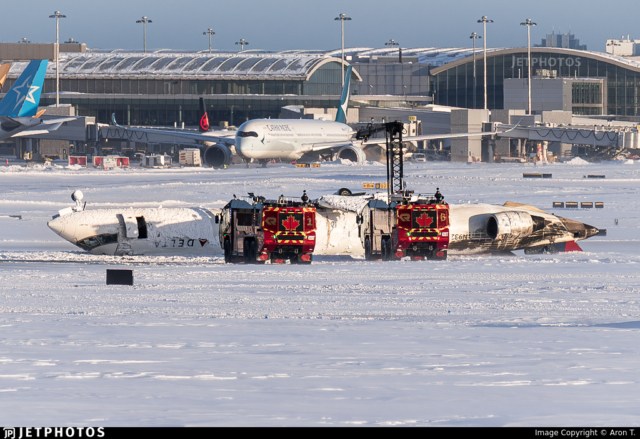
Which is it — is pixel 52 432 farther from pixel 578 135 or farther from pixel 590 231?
pixel 578 135

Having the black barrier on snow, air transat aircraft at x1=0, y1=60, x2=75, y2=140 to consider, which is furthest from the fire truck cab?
air transat aircraft at x1=0, y1=60, x2=75, y2=140

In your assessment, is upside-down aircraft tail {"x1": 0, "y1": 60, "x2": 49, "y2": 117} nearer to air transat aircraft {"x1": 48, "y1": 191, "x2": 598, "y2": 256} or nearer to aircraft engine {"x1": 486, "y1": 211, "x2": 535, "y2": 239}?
air transat aircraft {"x1": 48, "y1": 191, "x2": 598, "y2": 256}

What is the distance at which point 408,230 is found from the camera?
4134 centimetres

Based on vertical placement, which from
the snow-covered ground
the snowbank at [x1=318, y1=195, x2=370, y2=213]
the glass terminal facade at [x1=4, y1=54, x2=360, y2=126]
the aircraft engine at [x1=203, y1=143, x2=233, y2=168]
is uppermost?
the glass terminal facade at [x1=4, y1=54, x2=360, y2=126]

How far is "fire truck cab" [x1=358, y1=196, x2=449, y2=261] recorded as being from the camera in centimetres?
4128

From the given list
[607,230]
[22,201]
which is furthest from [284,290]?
Answer: [22,201]

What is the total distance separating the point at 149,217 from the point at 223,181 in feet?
119

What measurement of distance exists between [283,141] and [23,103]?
28.8 meters

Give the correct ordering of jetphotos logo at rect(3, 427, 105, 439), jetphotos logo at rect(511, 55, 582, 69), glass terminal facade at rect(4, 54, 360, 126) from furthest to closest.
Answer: jetphotos logo at rect(511, 55, 582, 69) → glass terminal facade at rect(4, 54, 360, 126) → jetphotos logo at rect(3, 427, 105, 439)

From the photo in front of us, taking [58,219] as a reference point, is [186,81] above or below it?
above

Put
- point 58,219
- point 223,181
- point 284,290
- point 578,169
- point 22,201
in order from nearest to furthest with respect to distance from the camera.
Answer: point 284,290
point 58,219
point 22,201
point 223,181
point 578,169

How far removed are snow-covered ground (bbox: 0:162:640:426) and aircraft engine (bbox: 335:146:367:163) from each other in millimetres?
64496

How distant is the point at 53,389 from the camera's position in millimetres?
14328

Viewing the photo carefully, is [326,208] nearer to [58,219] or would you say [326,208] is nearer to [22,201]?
[58,219]
